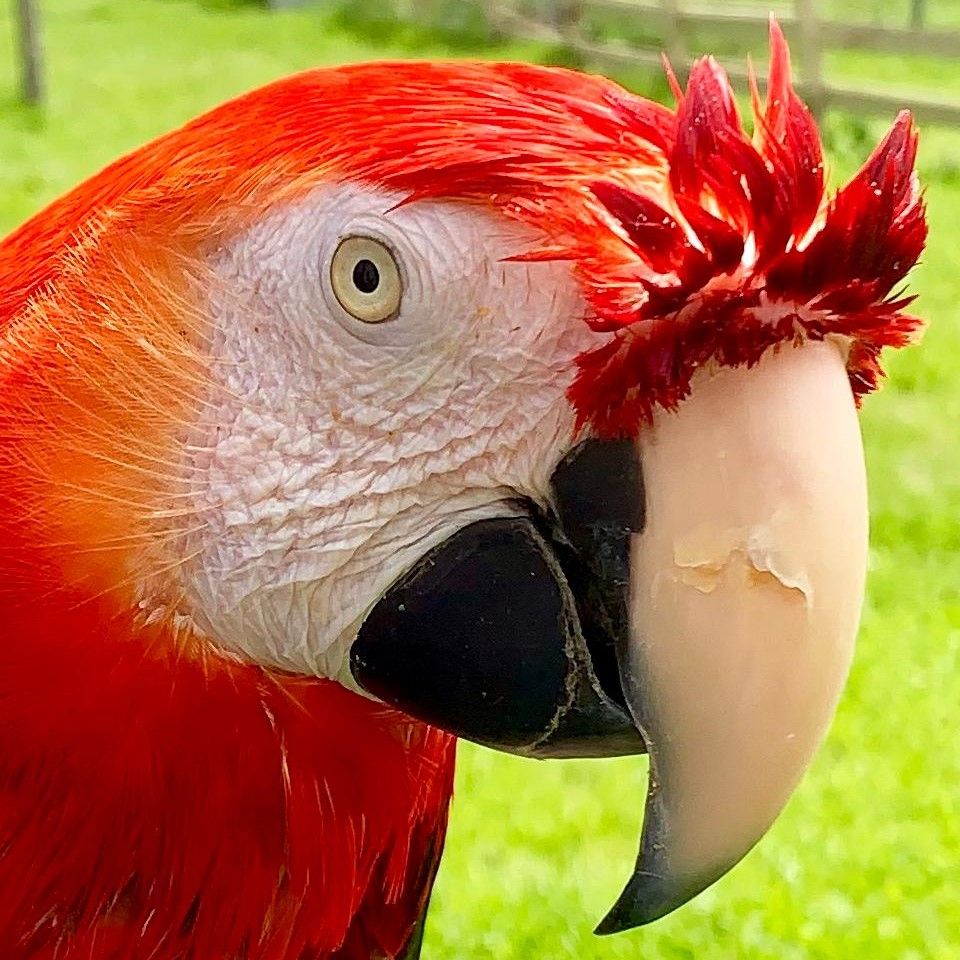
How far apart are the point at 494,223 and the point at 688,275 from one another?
0.12 m

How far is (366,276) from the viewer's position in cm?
79

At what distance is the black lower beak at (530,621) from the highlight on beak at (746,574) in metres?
0.02

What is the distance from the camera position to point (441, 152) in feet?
2.49

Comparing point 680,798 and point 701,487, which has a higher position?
point 701,487

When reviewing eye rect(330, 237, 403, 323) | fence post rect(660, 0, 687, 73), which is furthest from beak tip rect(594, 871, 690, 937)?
fence post rect(660, 0, 687, 73)

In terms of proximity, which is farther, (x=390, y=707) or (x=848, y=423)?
(x=390, y=707)

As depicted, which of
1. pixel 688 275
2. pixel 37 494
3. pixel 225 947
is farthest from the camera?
pixel 225 947

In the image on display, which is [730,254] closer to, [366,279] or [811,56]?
[366,279]

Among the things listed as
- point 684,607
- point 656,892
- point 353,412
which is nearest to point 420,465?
point 353,412

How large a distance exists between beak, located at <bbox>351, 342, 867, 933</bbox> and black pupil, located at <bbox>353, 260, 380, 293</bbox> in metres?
0.15

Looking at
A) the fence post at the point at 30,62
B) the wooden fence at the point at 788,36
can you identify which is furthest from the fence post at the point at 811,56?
the fence post at the point at 30,62

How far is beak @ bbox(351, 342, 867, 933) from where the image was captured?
2.40 feet

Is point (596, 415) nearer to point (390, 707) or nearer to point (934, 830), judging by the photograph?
Answer: point (390, 707)

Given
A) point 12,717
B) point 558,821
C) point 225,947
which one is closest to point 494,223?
point 12,717
